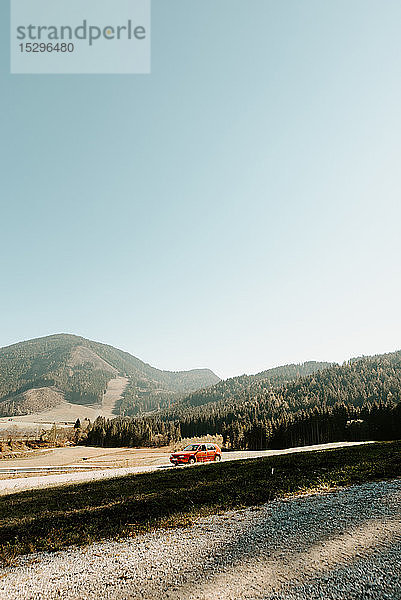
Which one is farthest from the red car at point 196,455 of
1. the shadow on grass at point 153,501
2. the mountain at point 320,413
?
the mountain at point 320,413

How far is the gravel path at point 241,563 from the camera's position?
272 inches

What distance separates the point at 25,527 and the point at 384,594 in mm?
11690

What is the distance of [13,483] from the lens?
28016 millimetres

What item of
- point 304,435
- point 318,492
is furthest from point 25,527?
point 304,435

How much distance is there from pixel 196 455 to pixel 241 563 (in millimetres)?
26028

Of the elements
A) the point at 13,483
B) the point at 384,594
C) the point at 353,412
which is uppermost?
the point at 384,594

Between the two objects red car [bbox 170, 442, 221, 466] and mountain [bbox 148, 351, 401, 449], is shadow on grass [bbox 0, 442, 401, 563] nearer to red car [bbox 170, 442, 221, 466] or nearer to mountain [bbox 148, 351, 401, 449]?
red car [bbox 170, 442, 221, 466]

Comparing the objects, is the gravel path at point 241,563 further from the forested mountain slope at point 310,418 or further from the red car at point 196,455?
the forested mountain slope at point 310,418

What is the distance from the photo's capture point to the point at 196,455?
32.5 metres

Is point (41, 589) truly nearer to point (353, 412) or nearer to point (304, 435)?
point (304, 435)

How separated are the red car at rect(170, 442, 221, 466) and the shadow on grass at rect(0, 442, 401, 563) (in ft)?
37.8

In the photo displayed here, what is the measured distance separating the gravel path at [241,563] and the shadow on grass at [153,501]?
112 cm

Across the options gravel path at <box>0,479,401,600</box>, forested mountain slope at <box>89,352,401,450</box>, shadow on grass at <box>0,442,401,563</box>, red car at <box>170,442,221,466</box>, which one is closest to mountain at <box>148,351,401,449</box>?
forested mountain slope at <box>89,352,401,450</box>

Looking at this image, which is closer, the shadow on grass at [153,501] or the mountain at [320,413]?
the shadow on grass at [153,501]
